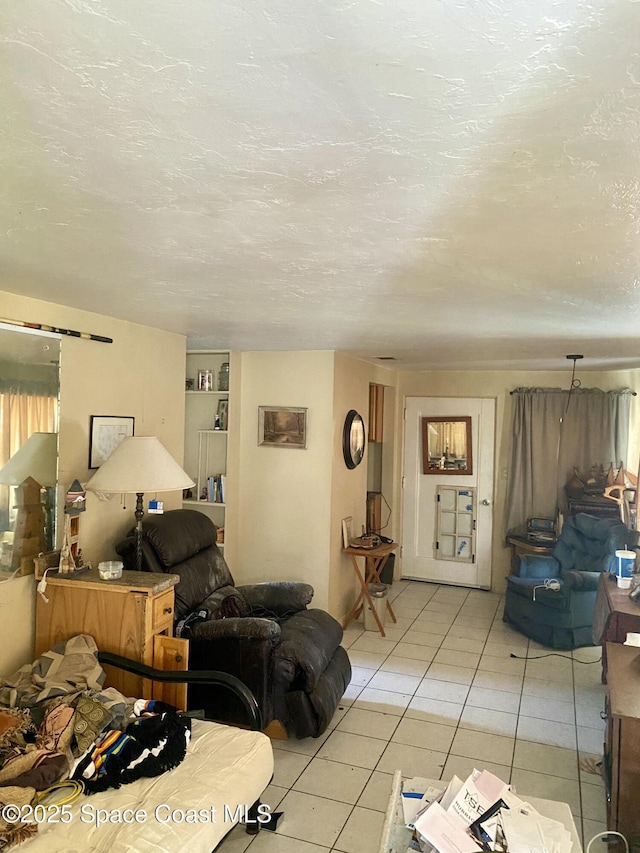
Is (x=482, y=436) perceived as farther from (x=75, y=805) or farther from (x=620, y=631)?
(x=75, y=805)

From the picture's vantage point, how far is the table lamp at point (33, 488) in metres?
2.81

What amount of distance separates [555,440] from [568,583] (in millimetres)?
1741

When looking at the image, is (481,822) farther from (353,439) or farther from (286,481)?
(353,439)

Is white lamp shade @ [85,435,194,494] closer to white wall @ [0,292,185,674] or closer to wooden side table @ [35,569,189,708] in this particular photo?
white wall @ [0,292,185,674]

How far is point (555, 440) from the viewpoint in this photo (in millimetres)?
5988

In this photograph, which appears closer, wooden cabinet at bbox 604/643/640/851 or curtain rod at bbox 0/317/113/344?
wooden cabinet at bbox 604/643/640/851

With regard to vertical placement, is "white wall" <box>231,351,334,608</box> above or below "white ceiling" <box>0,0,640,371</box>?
below

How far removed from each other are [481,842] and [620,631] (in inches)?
85.9

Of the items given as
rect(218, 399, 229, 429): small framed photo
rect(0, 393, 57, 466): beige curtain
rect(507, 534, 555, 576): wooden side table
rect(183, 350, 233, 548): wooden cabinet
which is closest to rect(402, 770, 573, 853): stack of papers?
rect(0, 393, 57, 466): beige curtain

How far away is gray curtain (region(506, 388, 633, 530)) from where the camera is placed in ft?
18.9

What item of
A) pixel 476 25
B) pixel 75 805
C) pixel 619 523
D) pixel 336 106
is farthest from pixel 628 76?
pixel 619 523

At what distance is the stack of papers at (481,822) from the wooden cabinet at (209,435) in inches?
131

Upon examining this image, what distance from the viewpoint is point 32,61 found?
2.96ft

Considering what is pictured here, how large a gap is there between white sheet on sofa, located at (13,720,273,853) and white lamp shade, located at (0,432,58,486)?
1.41 metres
